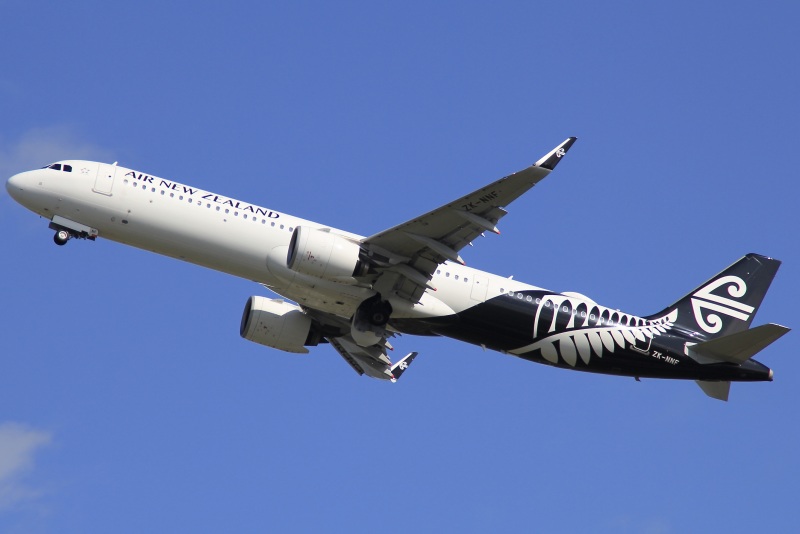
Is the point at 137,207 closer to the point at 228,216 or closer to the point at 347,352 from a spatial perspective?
the point at 228,216

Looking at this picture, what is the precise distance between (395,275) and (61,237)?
40.7ft

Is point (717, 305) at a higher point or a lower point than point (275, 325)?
lower

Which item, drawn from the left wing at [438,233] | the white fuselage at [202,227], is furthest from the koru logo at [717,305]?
the left wing at [438,233]

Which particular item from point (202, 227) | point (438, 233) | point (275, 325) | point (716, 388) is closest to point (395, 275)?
point (438, 233)

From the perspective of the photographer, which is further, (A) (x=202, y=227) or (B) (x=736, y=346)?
(B) (x=736, y=346)

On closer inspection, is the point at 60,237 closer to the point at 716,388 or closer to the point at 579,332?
the point at 579,332

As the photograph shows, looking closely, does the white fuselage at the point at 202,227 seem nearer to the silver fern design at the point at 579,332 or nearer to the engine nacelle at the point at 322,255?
the engine nacelle at the point at 322,255

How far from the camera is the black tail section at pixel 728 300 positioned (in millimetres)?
47188

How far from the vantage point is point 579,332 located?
1754 inches

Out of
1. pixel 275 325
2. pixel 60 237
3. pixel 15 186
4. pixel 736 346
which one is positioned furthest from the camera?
pixel 275 325

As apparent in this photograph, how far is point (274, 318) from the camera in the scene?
159 ft

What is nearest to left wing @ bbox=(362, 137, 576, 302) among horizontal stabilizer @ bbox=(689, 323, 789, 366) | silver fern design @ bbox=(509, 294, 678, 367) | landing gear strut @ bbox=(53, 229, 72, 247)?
silver fern design @ bbox=(509, 294, 678, 367)

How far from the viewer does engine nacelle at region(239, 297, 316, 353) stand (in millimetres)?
48438

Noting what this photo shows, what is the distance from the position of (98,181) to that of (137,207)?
195 cm
